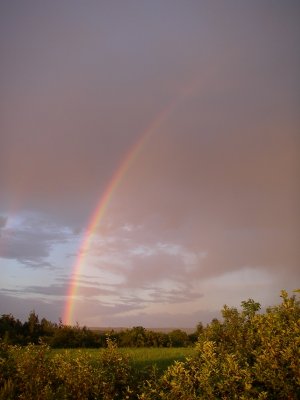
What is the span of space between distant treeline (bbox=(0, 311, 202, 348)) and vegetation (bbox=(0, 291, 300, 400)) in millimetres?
38045

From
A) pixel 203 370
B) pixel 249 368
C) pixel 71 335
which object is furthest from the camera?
pixel 71 335

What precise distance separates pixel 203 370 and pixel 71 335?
44888 mm

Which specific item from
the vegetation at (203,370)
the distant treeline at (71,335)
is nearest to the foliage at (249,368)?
the vegetation at (203,370)

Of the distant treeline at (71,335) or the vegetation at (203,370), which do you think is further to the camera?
the distant treeline at (71,335)

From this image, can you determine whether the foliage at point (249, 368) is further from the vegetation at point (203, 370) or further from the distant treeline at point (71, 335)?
the distant treeline at point (71, 335)

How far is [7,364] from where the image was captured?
11.8 metres

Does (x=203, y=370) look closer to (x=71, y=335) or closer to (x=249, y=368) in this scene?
(x=249, y=368)

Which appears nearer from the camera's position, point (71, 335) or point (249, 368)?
A: point (249, 368)

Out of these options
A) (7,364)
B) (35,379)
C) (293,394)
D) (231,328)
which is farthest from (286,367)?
(7,364)

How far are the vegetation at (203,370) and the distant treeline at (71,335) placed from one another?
1498 inches

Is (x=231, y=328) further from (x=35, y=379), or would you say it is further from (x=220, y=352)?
(x=35, y=379)

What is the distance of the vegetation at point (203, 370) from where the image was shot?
897 cm

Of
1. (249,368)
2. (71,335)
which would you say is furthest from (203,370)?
(71,335)

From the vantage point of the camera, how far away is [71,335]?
51125 mm
